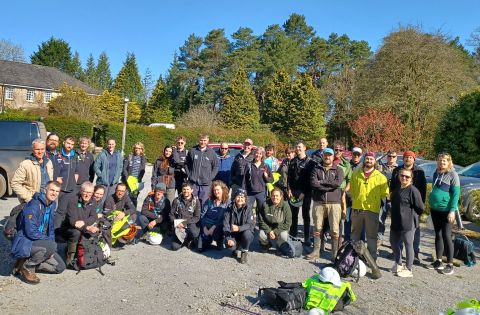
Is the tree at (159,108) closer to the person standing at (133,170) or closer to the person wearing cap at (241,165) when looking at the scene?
the person standing at (133,170)

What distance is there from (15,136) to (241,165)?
21.2 ft

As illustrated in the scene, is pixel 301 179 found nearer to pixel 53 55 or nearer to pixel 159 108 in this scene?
pixel 159 108

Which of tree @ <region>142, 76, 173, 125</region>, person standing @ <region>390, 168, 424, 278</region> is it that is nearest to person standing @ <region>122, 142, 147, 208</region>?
person standing @ <region>390, 168, 424, 278</region>

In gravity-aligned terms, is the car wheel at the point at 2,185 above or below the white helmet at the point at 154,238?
above

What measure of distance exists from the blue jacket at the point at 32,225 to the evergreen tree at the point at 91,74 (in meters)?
64.6

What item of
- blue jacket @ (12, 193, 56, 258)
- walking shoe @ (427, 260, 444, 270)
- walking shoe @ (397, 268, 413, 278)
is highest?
blue jacket @ (12, 193, 56, 258)

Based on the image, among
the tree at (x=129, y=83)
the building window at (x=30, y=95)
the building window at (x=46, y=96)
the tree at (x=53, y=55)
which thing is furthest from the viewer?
the tree at (x=53, y=55)

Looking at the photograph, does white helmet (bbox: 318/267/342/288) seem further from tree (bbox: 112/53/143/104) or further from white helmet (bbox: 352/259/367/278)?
tree (bbox: 112/53/143/104)

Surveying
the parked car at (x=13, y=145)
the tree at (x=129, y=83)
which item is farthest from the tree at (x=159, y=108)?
the parked car at (x=13, y=145)

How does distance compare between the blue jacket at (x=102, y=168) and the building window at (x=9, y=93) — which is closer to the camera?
the blue jacket at (x=102, y=168)

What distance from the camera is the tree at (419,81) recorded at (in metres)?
28.4

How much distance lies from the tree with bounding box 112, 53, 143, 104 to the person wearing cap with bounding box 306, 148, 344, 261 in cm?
4628

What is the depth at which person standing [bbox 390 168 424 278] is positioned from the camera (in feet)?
20.7

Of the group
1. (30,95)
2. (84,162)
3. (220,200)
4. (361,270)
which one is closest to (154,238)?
(220,200)
